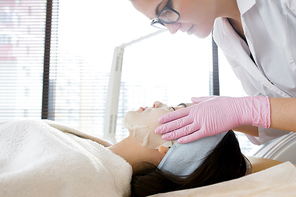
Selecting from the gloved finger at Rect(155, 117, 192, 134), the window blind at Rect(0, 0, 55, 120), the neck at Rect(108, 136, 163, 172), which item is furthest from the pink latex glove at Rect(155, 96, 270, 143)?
the window blind at Rect(0, 0, 55, 120)

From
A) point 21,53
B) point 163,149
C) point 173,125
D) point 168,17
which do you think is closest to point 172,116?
point 173,125

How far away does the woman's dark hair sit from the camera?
805 mm

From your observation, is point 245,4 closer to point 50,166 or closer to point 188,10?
point 188,10

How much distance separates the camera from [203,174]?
845 mm

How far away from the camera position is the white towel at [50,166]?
0.51 metres

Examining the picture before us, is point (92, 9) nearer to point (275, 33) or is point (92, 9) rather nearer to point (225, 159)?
point (275, 33)

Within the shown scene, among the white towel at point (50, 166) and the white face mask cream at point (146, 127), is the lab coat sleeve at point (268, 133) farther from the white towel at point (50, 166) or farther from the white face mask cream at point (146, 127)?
the white towel at point (50, 166)

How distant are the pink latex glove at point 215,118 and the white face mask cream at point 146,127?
0.04 meters

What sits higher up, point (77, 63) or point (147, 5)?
point (147, 5)

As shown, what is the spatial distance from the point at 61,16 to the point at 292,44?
8.84 ft

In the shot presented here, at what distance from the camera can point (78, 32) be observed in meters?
2.68

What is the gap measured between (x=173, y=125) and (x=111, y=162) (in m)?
0.32

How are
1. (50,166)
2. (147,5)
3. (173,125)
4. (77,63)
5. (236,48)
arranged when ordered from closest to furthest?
1. (50,166)
2. (173,125)
3. (147,5)
4. (236,48)
5. (77,63)

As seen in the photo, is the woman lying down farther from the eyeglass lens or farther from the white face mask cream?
the eyeglass lens
